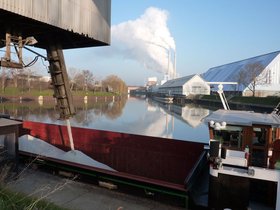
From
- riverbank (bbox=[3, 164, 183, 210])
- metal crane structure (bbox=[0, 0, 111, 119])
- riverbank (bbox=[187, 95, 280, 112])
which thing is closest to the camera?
riverbank (bbox=[3, 164, 183, 210])

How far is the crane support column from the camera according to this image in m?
10.4

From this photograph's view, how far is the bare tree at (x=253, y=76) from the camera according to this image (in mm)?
60938

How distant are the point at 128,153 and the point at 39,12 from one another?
5915mm

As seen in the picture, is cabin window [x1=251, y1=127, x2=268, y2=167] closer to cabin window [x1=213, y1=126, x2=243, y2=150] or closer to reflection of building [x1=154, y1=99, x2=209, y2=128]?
cabin window [x1=213, y1=126, x2=243, y2=150]

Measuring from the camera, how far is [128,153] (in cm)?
1077

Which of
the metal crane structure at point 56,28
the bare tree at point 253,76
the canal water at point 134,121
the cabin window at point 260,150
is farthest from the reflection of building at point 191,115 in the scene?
the cabin window at point 260,150

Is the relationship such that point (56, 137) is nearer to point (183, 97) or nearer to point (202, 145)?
point (202, 145)

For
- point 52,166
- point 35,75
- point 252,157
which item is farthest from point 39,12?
point 35,75

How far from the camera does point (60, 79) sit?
10.6m

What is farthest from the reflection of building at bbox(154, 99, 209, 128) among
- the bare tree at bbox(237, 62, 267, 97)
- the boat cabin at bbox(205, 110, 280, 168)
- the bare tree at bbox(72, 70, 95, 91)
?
the bare tree at bbox(72, 70, 95, 91)

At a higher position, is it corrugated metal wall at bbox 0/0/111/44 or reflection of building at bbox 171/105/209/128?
corrugated metal wall at bbox 0/0/111/44

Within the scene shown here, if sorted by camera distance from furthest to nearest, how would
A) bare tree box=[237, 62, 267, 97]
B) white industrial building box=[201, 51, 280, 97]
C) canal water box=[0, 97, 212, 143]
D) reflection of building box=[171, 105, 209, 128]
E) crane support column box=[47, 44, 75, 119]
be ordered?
white industrial building box=[201, 51, 280, 97] < bare tree box=[237, 62, 267, 97] < reflection of building box=[171, 105, 209, 128] < canal water box=[0, 97, 212, 143] < crane support column box=[47, 44, 75, 119]

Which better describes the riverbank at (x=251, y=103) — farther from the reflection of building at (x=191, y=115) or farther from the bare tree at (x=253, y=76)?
the reflection of building at (x=191, y=115)

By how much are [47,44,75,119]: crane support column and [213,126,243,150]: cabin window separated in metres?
5.98
